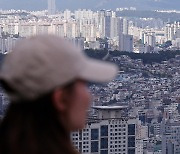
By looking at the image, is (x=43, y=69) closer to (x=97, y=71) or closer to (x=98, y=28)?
(x=97, y=71)

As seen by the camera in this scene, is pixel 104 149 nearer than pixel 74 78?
No

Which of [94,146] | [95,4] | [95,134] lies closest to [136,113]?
[95,134]

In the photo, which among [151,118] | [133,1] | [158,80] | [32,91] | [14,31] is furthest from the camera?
[133,1]

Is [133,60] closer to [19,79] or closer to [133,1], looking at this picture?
[133,1]

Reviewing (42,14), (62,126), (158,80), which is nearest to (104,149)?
(158,80)

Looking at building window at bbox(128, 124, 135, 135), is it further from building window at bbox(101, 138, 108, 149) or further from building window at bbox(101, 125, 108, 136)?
building window at bbox(101, 125, 108, 136)

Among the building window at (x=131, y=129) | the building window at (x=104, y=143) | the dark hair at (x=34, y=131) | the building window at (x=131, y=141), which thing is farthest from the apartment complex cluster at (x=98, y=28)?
Result: the dark hair at (x=34, y=131)

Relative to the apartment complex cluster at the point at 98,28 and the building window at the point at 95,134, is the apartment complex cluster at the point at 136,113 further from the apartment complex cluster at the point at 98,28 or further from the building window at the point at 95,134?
the apartment complex cluster at the point at 98,28
